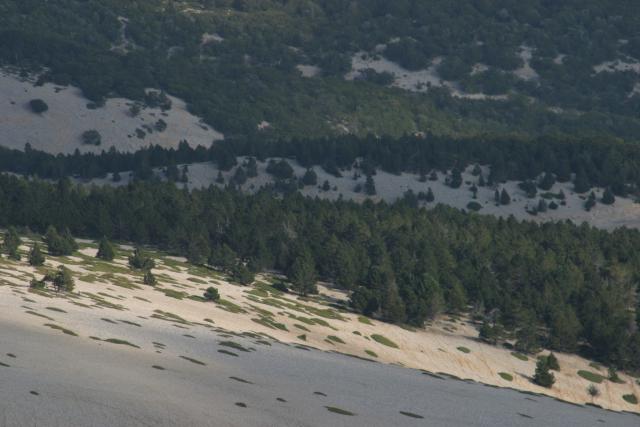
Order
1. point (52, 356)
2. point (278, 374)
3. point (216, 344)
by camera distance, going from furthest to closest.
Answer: point (216, 344) < point (278, 374) < point (52, 356)

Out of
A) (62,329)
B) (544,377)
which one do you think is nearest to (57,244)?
(544,377)

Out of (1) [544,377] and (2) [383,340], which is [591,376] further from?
(2) [383,340]

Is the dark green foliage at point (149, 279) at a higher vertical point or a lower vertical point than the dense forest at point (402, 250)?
lower

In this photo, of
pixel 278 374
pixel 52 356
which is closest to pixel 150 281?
pixel 278 374

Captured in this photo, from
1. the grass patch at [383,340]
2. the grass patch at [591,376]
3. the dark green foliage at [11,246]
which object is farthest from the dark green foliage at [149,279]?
the grass patch at [591,376]

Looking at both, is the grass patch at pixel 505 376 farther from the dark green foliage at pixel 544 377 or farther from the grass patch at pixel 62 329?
the grass patch at pixel 62 329

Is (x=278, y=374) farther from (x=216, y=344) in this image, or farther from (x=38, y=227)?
(x=38, y=227)
